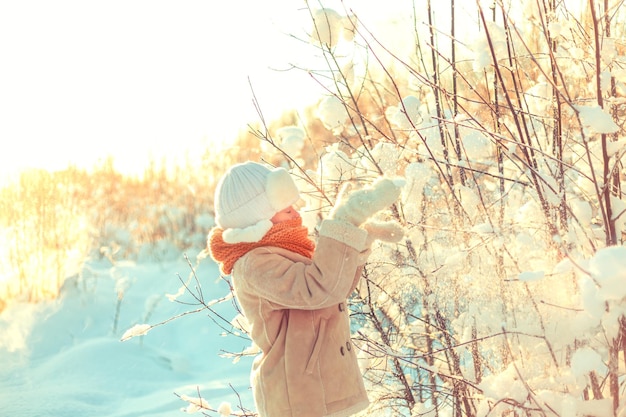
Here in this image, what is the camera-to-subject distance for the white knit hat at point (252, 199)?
193cm

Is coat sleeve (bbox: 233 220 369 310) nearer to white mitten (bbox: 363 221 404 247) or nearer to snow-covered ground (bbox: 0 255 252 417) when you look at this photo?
white mitten (bbox: 363 221 404 247)

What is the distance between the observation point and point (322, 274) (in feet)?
6.04

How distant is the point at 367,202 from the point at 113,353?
397 centimetres

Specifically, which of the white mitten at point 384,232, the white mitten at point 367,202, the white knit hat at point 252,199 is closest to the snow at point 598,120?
the white mitten at point 367,202

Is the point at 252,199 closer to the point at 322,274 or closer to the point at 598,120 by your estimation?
the point at 322,274

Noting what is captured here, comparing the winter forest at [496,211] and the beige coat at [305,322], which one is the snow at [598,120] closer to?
the winter forest at [496,211]

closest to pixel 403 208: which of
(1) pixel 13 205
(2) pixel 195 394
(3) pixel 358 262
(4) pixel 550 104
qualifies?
(4) pixel 550 104

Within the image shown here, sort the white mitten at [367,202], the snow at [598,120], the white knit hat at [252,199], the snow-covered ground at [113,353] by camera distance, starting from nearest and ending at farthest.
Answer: the snow at [598,120] < the white mitten at [367,202] < the white knit hat at [252,199] < the snow-covered ground at [113,353]

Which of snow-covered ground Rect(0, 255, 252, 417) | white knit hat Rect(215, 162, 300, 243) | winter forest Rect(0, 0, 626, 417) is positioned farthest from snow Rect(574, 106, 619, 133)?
snow-covered ground Rect(0, 255, 252, 417)

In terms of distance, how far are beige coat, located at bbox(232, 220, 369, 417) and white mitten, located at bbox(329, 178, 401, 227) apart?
0.08 feet

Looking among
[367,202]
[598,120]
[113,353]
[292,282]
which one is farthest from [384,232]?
[113,353]

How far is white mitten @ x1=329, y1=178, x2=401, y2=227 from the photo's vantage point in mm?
1803

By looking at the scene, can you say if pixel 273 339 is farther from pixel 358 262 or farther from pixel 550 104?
pixel 550 104

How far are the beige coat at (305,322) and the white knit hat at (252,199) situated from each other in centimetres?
6
